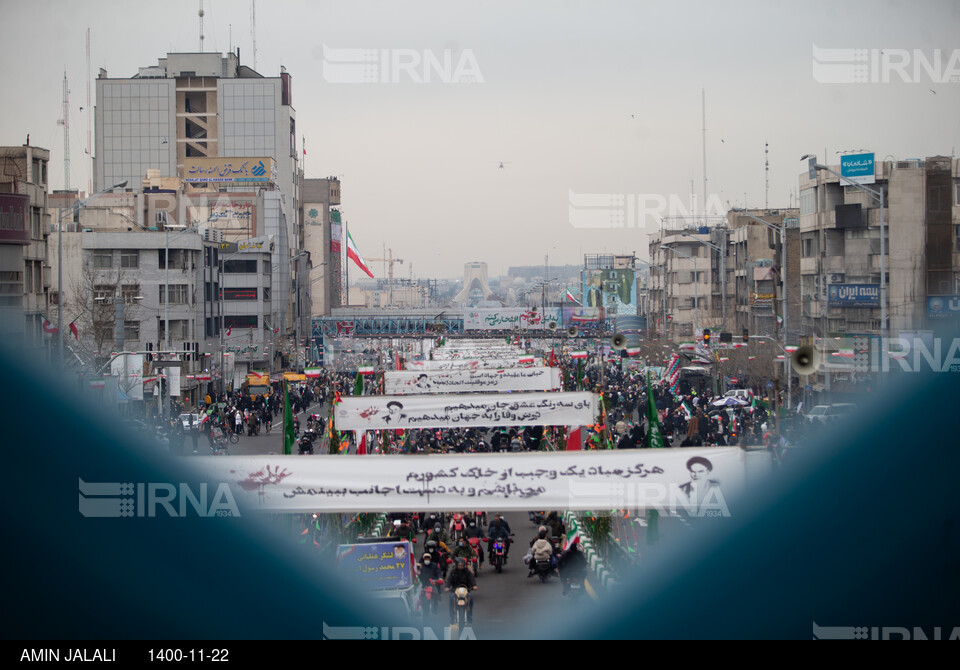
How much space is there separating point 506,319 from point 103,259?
164 feet

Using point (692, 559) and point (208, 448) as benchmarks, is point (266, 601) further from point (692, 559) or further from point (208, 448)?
point (208, 448)

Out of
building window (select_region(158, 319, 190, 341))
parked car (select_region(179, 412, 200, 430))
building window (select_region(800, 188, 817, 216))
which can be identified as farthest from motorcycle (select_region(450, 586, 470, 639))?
building window (select_region(158, 319, 190, 341))

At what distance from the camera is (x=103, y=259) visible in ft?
182

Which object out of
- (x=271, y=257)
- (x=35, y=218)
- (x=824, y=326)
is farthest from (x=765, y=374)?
(x=271, y=257)

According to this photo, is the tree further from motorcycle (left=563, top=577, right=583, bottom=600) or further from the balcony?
the balcony

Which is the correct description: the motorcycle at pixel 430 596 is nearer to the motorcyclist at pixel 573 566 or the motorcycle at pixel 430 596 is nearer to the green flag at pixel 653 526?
the motorcyclist at pixel 573 566

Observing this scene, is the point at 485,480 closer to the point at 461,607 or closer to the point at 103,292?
the point at 461,607

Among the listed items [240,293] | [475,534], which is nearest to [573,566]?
[475,534]

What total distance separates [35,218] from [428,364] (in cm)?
1597

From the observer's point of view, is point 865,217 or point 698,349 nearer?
point 865,217

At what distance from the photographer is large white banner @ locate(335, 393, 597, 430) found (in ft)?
54.0

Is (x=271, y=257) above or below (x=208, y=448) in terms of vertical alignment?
above

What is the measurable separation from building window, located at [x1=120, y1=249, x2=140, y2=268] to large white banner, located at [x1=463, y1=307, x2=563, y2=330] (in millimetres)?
46068

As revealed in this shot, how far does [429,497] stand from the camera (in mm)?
8430
